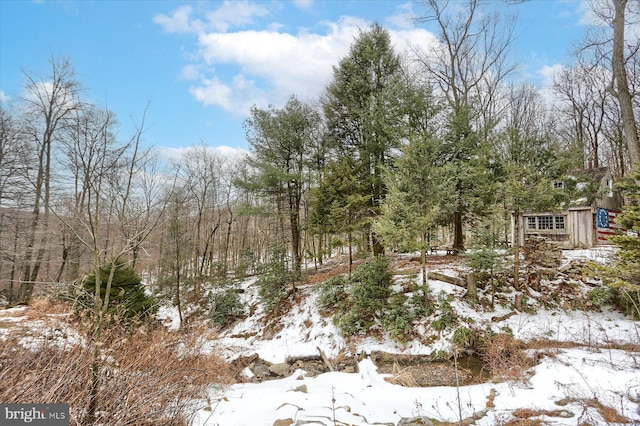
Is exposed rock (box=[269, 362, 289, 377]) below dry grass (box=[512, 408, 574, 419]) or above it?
below

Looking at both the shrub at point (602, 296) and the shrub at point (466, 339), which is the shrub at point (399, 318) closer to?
the shrub at point (466, 339)

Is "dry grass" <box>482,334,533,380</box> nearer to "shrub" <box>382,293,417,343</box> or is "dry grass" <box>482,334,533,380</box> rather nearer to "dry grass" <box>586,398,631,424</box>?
"dry grass" <box>586,398,631,424</box>

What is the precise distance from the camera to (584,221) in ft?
49.2

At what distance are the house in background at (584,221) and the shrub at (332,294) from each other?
1006 centimetres

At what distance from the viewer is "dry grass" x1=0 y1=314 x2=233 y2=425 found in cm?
297

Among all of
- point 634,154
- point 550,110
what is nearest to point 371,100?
point 634,154

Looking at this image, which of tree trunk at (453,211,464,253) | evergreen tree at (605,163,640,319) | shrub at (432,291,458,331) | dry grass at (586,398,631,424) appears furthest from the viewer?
tree trunk at (453,211,464,253)

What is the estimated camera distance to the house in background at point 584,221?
48.5 feet

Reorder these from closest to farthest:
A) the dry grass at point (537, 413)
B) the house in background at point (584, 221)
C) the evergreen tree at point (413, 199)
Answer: the dry grass at point (537, 413) → the evergreen tree at point (413, 199) → the house in background at point (584, 221)

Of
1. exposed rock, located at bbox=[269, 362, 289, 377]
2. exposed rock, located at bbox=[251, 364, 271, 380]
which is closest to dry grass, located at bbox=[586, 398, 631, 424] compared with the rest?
exposed rock, located at bbox=[269, 362, 289, 377]

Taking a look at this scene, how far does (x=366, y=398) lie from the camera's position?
533 cm

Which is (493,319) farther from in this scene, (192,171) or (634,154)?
(192,171)

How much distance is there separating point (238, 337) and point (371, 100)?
1132 centimetres

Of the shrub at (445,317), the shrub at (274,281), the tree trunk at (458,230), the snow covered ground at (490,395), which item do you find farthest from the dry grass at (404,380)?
the tree trunk at (458,230)
